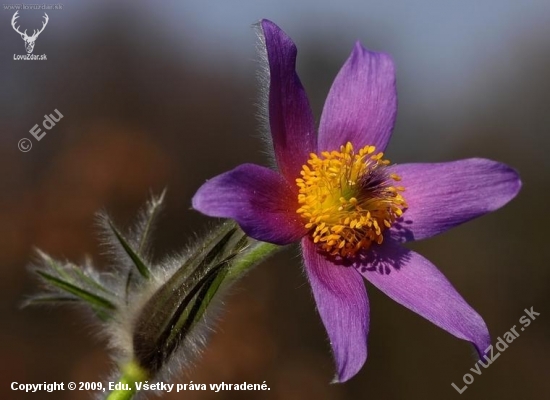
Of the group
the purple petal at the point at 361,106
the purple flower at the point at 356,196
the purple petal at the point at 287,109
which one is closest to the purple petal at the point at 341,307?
the purple flower at the point at 356,196

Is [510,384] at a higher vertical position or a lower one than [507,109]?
lower

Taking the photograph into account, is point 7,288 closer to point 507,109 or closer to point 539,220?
point 539,220

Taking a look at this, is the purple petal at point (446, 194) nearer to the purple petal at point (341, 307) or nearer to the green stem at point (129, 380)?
the purple petal at point (341, 307)

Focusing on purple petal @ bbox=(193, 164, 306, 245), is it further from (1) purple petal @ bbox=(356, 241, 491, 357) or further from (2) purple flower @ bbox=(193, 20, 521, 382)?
(1) purple petal @ bbox=(356, 241, 491, 357)

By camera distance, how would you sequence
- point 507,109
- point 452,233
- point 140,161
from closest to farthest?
point 140,161 < point 452,233 < point 507,109

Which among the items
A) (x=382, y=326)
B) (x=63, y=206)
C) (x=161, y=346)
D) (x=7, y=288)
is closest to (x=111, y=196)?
(x=63, y=206)

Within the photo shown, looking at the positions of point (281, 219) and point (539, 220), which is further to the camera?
point (539, 220)

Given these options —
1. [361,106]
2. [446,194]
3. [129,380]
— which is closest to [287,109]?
[361,106]

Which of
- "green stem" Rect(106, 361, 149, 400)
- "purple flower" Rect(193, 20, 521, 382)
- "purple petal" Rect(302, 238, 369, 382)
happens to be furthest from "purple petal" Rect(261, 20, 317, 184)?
"green stem" Rect(106, 361, 149, 400)

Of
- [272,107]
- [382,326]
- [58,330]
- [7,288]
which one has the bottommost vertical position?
[382,326]
